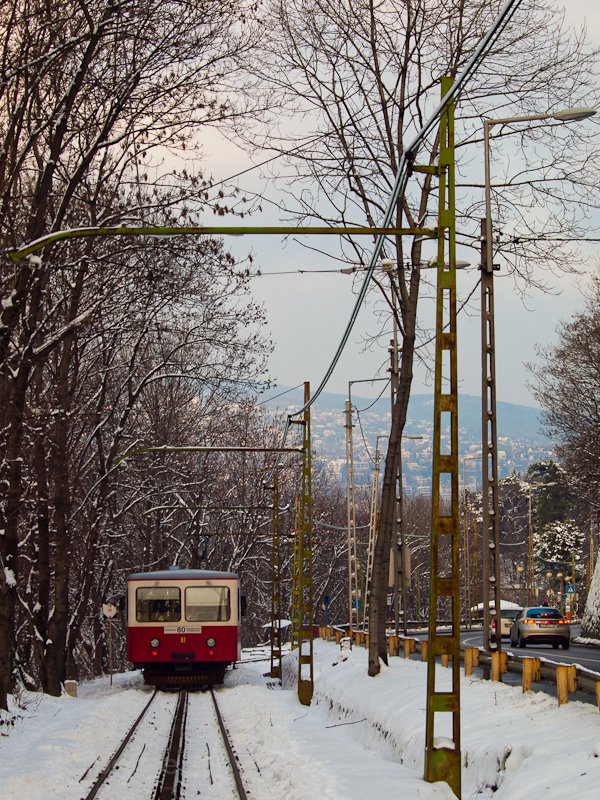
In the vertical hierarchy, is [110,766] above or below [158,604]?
below

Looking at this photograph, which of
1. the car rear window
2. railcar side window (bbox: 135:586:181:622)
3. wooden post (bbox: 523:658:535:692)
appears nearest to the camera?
wooden post (bbox: 523:658:535:692)

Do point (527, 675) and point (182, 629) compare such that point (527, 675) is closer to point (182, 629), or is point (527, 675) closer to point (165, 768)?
point (165, 768)

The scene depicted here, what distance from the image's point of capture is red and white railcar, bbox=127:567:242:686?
2547 cm

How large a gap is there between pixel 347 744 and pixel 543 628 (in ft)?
64.5

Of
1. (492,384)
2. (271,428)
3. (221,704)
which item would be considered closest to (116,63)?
(492,384)

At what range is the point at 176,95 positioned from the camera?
56.3 feet

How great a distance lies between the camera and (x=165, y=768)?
12445 mm

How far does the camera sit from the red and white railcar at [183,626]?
2547 centimetres

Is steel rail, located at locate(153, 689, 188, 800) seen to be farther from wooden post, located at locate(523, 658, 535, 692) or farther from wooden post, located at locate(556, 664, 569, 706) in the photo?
wooden post, located at locate(523, 658, 535, 692)

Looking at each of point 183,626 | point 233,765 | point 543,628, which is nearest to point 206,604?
point 183,626

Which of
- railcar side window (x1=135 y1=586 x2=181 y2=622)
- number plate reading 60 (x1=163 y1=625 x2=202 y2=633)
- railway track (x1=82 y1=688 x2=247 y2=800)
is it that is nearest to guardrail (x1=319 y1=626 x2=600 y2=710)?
railway track (x1=82 y1=688 x2=247 y2=800)

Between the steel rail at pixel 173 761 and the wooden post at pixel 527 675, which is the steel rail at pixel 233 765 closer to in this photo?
the steel rail at pixel 173 761

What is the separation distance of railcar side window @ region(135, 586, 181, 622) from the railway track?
7571mm

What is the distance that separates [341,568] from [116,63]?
2263 inches
